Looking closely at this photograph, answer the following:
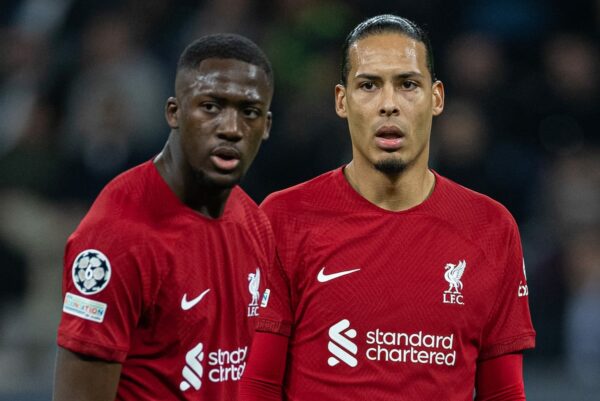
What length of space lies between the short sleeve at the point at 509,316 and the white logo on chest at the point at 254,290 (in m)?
0.85

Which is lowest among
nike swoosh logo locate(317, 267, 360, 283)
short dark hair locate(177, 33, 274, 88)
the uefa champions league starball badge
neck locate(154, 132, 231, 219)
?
the uefa champions league starball badge

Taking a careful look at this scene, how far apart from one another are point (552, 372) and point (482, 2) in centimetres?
316

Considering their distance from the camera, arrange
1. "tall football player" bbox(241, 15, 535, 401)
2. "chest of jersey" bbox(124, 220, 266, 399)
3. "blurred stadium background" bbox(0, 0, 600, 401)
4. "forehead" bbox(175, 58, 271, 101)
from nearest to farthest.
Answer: "chest of jersey" bbox(124, 220, 266, 399) < "forehead" bbox(175, 58, 271, 101) < "tall football player" bbox(241, 15, 535, 401) < "blurred stadium background" bbox(0, 0, 600, 401)

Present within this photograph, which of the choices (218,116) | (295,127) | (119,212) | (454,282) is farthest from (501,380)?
(295,127)

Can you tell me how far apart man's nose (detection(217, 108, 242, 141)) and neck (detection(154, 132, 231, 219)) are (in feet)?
0.56

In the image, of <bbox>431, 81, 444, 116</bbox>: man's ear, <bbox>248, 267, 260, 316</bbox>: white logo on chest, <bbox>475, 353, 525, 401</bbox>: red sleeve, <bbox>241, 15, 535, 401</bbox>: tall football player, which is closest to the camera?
<bbox>248, 267, 260, 316</bbox>: white logo on chest

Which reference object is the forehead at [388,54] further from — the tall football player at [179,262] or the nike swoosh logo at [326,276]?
the nike swoosh logo at [326,276]

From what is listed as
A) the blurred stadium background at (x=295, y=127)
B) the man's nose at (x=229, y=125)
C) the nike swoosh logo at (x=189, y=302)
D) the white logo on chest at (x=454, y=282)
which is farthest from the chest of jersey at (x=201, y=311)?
the blurred stadium background at (x=295, y=127)

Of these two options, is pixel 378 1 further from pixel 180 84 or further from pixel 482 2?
pixel 180 84

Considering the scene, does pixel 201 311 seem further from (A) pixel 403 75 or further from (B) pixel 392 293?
(A) pixel 403 75

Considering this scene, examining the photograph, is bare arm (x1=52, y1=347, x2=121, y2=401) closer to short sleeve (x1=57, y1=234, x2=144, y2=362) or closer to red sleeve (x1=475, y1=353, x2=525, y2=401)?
short sleeve (x1=57, y1=234, x2=144, y2=362)

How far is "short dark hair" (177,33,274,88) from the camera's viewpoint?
3920mm

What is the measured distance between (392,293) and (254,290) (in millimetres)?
502

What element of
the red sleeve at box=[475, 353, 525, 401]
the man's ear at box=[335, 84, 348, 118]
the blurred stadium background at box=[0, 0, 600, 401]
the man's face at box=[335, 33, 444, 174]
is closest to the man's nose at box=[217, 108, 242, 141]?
the man's face at box=[335, 33, 444, 174]
